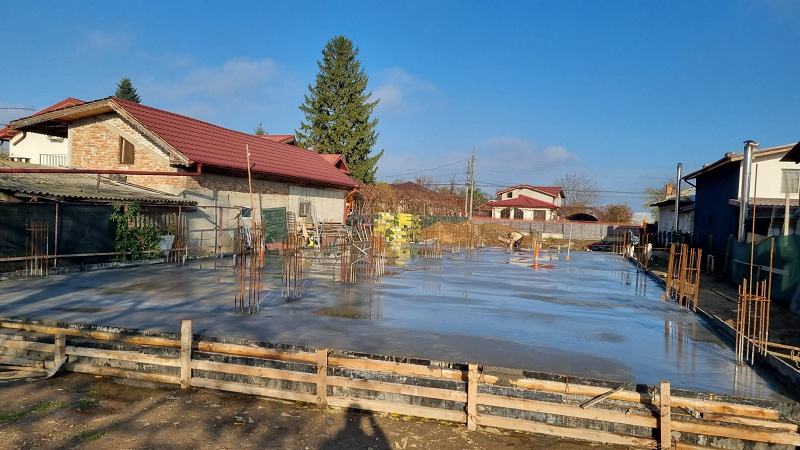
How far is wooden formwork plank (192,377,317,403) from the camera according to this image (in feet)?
19.4

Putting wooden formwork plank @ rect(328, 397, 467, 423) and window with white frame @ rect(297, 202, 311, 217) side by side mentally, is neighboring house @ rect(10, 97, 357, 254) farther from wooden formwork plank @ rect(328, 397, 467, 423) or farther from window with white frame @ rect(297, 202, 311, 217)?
wooden formwork plank @ rect(328, 397, 467, 423)

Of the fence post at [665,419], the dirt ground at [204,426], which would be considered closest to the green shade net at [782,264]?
the fence post at [665,419]

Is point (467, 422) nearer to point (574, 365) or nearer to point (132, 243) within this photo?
point (574, 365)

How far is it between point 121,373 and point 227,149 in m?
17.9

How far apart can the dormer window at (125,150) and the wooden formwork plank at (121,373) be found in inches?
613

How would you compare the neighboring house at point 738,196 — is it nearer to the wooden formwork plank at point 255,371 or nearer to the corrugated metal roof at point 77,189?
the wooden formwork plank at point 255,371

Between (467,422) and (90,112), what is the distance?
19.9 metres

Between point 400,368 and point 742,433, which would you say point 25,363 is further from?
point 742,433

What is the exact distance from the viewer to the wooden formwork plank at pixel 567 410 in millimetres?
5109

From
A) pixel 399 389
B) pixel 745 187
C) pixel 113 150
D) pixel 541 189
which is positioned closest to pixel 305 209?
pixel 113 150

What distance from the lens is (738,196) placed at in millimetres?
22031

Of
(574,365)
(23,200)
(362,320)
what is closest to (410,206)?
(23,200)

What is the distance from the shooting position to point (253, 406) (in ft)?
19.5

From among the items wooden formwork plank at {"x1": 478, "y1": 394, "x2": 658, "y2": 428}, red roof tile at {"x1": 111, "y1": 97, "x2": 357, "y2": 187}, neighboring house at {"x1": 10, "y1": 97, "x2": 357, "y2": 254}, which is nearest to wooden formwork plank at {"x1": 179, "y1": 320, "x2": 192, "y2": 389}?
wooden formwork plank at {"x1": 478, "y1": 394, "x2": 658, "y2": 428}
